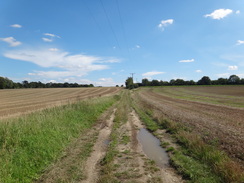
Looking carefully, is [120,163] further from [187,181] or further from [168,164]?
[187,181]

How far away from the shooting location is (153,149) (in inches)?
263

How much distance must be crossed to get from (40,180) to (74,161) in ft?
4.05

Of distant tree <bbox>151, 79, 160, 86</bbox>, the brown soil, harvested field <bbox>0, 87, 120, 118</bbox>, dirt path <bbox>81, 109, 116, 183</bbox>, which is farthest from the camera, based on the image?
distant tree <bbox>151, 79, 160, 86</bbox>

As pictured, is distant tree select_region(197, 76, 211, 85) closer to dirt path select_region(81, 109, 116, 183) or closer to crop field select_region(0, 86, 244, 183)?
crop field select_region(0, 86, 244, 183)

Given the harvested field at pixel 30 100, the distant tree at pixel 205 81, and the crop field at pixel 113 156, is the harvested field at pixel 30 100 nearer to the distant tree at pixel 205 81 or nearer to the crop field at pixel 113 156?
the crop field at pixel 113 156

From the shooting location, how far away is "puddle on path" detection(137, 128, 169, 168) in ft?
18.0

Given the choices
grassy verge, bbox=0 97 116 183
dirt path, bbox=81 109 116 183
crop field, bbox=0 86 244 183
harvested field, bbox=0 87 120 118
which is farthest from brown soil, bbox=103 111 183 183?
harvested field, bbox=0 87 120 118

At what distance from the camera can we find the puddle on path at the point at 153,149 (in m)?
5.49

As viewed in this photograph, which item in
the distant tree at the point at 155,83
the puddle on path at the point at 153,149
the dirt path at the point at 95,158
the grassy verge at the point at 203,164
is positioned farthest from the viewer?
the distant tree at the point at 155,83

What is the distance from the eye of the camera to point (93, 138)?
7949mm

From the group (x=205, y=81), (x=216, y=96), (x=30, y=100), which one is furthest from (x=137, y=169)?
(x=205, y=81)

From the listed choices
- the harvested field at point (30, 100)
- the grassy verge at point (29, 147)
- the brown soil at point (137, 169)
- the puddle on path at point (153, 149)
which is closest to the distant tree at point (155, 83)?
the harvested field at point (30, 100)

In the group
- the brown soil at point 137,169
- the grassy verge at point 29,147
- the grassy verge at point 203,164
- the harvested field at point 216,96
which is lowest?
the harvested field at point 216,96

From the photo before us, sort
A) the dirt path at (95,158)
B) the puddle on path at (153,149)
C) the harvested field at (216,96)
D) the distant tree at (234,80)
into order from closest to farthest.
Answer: the dirt path at (95,158) < the puddle on path at (153,149) < the harvested field at (216,96) < the distant tree at (234,80)
